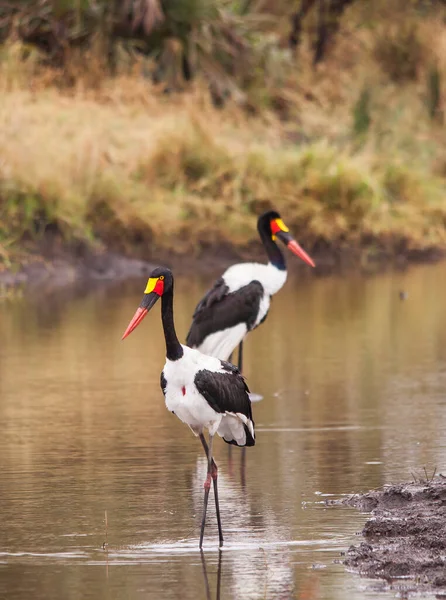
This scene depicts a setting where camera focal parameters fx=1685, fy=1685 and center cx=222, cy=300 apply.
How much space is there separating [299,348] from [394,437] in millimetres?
5220

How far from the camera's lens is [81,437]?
1138cm

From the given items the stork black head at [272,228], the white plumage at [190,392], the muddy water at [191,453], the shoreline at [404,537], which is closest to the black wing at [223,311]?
the muddy water at [191,453]

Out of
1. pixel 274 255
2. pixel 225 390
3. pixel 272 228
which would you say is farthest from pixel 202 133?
pixel 225 390

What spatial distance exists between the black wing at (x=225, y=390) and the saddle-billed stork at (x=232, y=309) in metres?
4.29

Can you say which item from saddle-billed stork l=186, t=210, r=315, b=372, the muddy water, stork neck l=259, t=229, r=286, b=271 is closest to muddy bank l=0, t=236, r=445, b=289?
the muddy water

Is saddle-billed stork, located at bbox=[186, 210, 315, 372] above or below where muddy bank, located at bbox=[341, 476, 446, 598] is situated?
above

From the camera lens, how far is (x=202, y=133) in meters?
27.2

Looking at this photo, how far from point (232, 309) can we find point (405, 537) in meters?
5.62

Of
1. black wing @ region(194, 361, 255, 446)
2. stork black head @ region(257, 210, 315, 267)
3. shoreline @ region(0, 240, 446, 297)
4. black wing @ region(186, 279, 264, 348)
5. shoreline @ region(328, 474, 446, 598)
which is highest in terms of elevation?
stork black head @ region(257, 210, 315, 267)

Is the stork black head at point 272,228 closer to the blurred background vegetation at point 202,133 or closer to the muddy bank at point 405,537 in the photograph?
the muddy bank at point 405,537

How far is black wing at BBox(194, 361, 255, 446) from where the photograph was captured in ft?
27.4

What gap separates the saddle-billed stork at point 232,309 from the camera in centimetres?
1307

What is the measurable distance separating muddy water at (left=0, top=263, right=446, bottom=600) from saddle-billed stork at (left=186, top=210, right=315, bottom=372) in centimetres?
58

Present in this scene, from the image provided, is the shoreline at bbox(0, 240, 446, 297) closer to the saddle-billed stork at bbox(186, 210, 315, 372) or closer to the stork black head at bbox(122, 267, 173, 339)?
the saddle-billed stork at bbox(186, 210, 315, 372)
